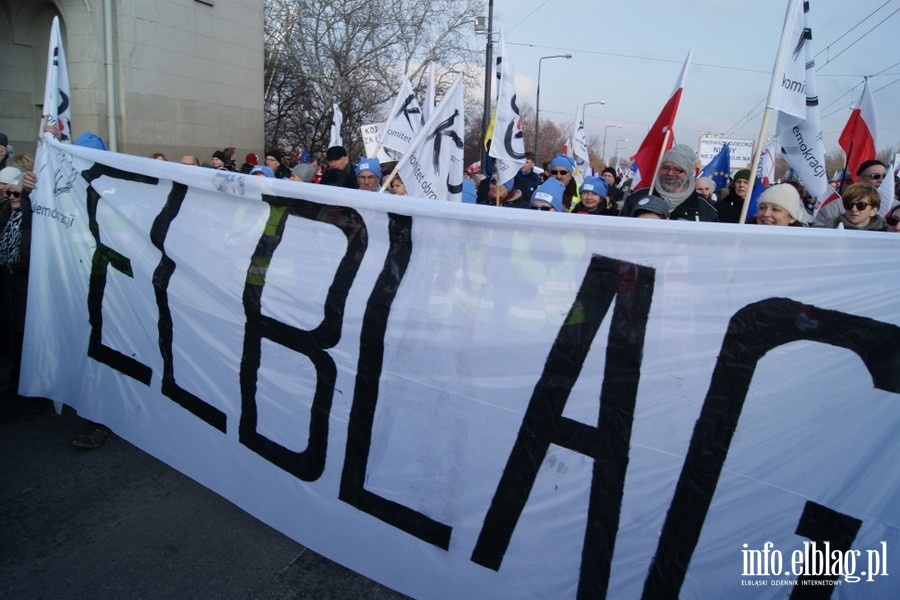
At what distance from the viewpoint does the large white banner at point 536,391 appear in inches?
81.3

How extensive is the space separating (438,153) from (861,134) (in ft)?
11.7

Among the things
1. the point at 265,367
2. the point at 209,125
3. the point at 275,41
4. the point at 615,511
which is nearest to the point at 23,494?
the point at 265,367

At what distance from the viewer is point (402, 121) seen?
6191 mm

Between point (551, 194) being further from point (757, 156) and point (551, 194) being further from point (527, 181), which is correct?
point (527, 181)

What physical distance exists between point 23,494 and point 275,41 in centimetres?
2964

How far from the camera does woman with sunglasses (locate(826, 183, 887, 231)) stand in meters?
3.63

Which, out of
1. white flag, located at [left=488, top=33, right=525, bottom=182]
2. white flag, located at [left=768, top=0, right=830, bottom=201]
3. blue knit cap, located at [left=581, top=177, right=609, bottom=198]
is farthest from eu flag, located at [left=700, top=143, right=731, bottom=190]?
white flag, located at [left=768, top=0, right=830, bottom=201]

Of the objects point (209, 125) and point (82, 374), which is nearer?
point (82, 374)

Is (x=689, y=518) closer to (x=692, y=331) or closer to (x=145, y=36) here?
(x=692, y=331)

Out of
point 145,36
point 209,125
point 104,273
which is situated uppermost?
point 145,36

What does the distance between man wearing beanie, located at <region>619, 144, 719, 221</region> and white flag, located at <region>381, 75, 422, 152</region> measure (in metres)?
2.61

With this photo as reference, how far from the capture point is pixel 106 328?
3.56 metres

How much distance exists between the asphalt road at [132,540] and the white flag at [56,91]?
2284 mm

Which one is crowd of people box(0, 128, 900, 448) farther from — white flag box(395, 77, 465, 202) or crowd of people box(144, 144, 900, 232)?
white flag box(395, 77, 465, 202)
